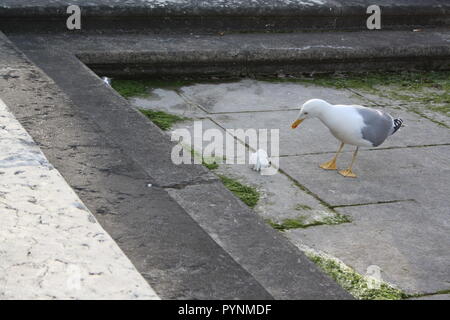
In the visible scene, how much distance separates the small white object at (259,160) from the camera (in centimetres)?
452

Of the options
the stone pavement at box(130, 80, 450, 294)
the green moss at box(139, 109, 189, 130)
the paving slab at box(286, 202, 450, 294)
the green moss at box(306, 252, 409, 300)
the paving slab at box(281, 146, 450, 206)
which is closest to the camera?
the green moss at box(306, 252, 409, 300)

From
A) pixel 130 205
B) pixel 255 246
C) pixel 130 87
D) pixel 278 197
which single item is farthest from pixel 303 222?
pixel 130 87

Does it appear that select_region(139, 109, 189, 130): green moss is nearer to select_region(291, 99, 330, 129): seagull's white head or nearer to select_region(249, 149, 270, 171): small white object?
select_region(249, 149, 270, 171): small white object

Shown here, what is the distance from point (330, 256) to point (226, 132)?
172 cm

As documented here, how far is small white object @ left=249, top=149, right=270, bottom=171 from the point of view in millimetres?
4520

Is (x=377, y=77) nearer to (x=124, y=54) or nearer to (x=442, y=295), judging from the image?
(x=124, y=54)

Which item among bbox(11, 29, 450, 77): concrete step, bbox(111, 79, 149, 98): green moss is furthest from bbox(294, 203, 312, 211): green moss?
bbox(11, 29, 450, 77): concrete step

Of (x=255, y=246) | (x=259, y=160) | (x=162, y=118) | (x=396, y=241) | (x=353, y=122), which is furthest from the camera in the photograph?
(x=162, y=118)

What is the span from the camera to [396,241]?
3805 millimetres

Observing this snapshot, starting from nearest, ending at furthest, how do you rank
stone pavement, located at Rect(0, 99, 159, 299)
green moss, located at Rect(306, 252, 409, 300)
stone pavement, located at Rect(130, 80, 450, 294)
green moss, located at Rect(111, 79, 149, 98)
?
stone pavement, located at Rect(0, 99, 159, 299), green moss, located at Rect(306, 252, 409, 300), stone pavement, located at Rect(130, 80, 450, 294), green moss, located at Rect(111, 79, 149, 98)

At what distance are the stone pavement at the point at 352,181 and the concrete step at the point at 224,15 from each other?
0.79 meters

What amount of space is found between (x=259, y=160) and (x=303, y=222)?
677 mm

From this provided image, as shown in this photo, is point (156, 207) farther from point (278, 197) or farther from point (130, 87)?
point (130, 87)

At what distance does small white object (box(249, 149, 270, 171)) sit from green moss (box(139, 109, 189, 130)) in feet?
2.50
